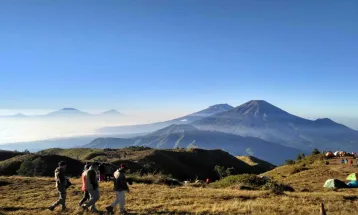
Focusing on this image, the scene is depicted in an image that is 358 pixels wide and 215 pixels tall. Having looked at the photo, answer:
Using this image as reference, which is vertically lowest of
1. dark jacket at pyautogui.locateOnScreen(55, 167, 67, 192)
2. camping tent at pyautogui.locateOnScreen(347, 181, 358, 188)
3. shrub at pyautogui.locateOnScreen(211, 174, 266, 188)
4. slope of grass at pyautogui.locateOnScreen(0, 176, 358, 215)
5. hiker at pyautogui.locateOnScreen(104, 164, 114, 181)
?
camping tent at pyautogui.locateOnScreen(347, 181, 358, 188)

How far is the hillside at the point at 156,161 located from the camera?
64.8m

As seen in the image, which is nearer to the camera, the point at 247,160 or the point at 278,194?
the point at 278,194

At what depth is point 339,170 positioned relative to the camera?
50.1m

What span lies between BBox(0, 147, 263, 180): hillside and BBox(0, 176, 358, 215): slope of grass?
119 feet

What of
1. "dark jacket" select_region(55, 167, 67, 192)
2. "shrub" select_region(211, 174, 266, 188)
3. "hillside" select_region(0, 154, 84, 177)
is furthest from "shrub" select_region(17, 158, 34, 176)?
"dark jacket" select_region(55, 167, 67, 192)

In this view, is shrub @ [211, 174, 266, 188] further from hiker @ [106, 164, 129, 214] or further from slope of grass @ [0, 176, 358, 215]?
hiker @ [106, 164, 129, 214]

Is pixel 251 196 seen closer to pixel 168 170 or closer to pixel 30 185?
pixel 30 185

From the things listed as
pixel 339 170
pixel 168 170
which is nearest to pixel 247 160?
pixel 168 170

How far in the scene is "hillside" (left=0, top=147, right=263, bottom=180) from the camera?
64750mm

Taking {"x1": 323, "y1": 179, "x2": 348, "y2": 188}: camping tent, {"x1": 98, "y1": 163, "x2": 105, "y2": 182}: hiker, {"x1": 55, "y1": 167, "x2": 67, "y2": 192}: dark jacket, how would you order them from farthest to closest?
{"x1": 323, "y1": 179, "x2": 348, "y2": 188}: camping tent < {"x1": 98, "y1": 163, "x2": 105, "y2": 182}: hiker < {"x1": 55, "y1": 167, "x2": 67, "y2": 192}: dark jacket

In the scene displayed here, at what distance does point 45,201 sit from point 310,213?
1627 cm

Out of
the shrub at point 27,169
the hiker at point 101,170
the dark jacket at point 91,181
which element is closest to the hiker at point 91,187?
the dark jacket at point 91,181

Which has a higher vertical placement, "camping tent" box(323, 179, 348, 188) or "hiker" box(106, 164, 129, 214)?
"hiker" box(106, 164, 129, 214)

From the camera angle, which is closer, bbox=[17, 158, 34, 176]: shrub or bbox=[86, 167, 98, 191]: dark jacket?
bbox=[86, 167, 98, 191]: dark jacket
